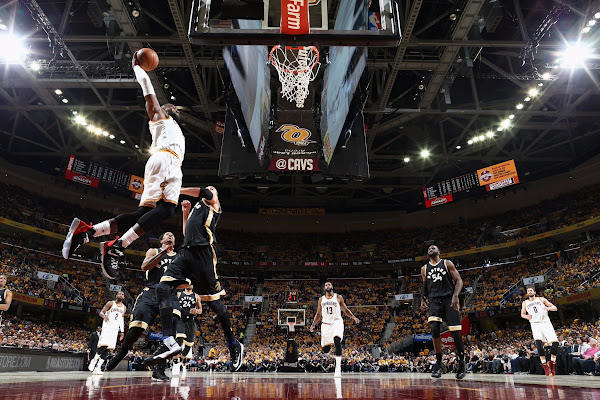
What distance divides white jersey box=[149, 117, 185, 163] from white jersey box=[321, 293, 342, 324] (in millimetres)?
6004

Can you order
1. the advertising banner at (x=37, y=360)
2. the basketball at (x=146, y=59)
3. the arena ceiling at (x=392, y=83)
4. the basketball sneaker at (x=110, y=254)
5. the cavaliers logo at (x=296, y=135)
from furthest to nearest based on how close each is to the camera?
the arena ceiling at (x=392, y=83), the cavaliers logo at (x=296, y=135), the advertising banner at (x=37, y=360), the basketball at (x=146, y=59), the basketball sneaker at (x=110, y=254)

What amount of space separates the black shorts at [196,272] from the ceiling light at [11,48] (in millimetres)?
14521

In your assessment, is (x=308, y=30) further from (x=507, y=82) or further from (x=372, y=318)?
(x=372, y=318)

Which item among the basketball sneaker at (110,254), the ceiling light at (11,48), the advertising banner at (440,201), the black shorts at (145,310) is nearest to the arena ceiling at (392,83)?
the ceiling light at (11,48)

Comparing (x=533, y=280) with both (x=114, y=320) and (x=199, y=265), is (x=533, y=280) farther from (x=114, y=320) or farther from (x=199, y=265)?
(x=199, y=265)

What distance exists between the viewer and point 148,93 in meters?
4.22

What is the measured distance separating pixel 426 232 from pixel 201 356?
2194cm

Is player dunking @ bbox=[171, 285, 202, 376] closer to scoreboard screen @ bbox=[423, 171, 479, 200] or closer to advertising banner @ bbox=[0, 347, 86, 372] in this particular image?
advertising banner @ bbox=[0, 347, 86, 372]

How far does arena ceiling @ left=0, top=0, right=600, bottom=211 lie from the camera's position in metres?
14.9

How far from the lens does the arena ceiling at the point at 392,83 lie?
14.9 meters

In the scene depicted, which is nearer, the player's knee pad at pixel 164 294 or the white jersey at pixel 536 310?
the player's knee pad at pixel 164 294

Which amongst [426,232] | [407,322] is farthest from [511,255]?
[407,322]

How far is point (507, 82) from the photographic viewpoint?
835 inches

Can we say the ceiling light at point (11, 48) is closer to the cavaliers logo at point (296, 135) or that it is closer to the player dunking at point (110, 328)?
the cavaliers logo at point (296, 135)
